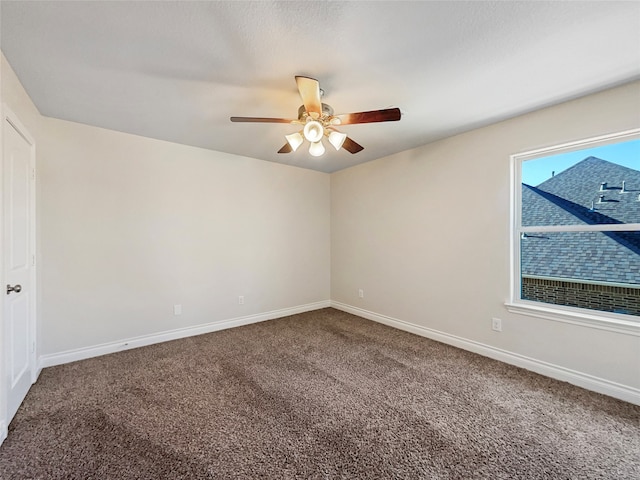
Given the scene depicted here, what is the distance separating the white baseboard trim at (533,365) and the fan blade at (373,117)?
249 cm

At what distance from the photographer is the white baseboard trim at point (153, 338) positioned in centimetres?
265

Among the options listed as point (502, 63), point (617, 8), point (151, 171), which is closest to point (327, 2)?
point (502, 63)

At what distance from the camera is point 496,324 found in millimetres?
2771

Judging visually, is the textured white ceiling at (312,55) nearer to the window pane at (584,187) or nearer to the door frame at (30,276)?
the door frame at (30,276)

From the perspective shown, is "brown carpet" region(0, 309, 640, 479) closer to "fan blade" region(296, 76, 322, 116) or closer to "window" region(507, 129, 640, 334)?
"window" region(507, 129, 640, 334)

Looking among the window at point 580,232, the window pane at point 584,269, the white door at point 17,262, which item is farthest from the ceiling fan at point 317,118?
the window pane at point 584,269

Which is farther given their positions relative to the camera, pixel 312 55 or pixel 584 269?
pixel 584 269

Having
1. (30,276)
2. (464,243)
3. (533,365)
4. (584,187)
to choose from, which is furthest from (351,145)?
(30,276)

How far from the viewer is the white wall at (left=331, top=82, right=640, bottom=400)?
2.21m

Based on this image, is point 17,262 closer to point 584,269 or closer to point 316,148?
point 316,148

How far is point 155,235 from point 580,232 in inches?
167

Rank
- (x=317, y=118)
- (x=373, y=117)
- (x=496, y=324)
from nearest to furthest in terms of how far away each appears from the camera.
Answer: (x=373, y=117), (x=317, y=118), (x=496, y=324)

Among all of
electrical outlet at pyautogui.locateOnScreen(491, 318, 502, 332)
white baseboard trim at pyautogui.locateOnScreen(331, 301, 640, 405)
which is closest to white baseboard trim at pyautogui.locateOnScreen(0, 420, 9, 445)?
white baseboard trim at pyautogui.locateOnScreen(331, 301, 640, 405)

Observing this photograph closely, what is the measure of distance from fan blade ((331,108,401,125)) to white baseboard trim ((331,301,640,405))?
249cm
